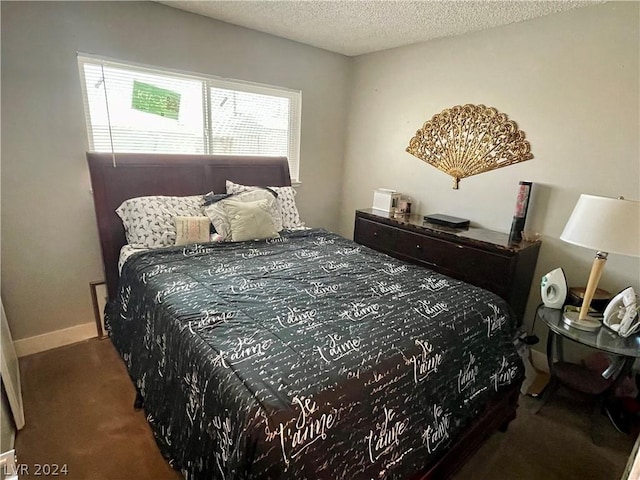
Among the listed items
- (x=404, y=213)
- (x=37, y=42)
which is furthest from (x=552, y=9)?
(x=37, y=42)

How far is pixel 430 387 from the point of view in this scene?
135 cm

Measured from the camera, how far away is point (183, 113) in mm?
2730

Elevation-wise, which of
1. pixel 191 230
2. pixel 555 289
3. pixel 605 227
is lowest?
pixel 555 289

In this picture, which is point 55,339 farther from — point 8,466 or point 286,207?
point 286,207

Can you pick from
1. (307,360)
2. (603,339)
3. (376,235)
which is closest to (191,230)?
(307,360)

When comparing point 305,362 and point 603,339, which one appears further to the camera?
point 603,339

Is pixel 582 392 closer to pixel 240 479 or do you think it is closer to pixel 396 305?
pixel 396 305

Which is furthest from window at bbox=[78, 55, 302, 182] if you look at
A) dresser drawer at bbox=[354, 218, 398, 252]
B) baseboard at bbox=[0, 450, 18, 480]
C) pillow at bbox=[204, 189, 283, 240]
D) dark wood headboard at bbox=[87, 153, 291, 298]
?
baseboard at bbox=[0, 450, 18, 480]

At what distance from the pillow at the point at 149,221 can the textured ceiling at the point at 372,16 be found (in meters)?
→ 1.42

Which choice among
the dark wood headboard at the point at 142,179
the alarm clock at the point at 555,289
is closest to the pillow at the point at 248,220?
the dark wood headboard at the point at 142,179

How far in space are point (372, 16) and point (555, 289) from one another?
2.23 meters

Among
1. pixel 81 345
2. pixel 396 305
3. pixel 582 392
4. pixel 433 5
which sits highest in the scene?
pixel 433 5

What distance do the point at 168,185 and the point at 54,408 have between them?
155cm

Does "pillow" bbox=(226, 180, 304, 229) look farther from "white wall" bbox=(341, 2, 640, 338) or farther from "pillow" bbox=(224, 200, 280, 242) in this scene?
"white wall" bbox=(341, 2, 640, 338)
